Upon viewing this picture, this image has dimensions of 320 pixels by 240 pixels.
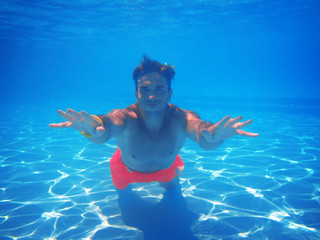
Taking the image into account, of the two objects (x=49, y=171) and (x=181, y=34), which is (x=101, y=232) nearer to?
(x=49, y=171)

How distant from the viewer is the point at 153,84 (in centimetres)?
284

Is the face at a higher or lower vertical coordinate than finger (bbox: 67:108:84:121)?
higher

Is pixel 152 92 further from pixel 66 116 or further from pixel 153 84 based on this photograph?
pixel 66 116

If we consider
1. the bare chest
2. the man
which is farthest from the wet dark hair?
the bare chest

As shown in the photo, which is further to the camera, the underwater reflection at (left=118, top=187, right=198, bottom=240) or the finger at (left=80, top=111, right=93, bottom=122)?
the underwater reflection at (left=118, top=187, right=198, bottom=240)

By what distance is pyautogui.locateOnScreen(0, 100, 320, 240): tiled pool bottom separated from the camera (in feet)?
10.4

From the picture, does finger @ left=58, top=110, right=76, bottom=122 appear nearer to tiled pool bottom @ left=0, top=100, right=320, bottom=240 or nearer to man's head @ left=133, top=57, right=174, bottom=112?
man's head @ left=133, top=57, right=174, bottom=112

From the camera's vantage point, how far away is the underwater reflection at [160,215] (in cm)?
311

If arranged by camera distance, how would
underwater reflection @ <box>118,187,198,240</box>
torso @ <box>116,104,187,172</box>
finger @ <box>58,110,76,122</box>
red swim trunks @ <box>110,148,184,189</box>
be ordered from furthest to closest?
red swim trunks @ <box>110,148,184,189</box> → underwater reflection @ <box>118,187,198,240</box> → torso @ <box>116,104,187,172</box> → finger @ <box>58,110,76,122</box>

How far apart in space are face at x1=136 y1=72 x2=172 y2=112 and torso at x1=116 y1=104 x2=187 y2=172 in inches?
10.5

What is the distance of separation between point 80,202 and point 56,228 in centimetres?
71

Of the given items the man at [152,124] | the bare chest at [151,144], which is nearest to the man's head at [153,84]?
the man at [152,124]

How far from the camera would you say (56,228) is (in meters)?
3.23

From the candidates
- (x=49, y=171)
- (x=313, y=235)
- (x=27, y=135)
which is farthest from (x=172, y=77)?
(x=27, y=135)
